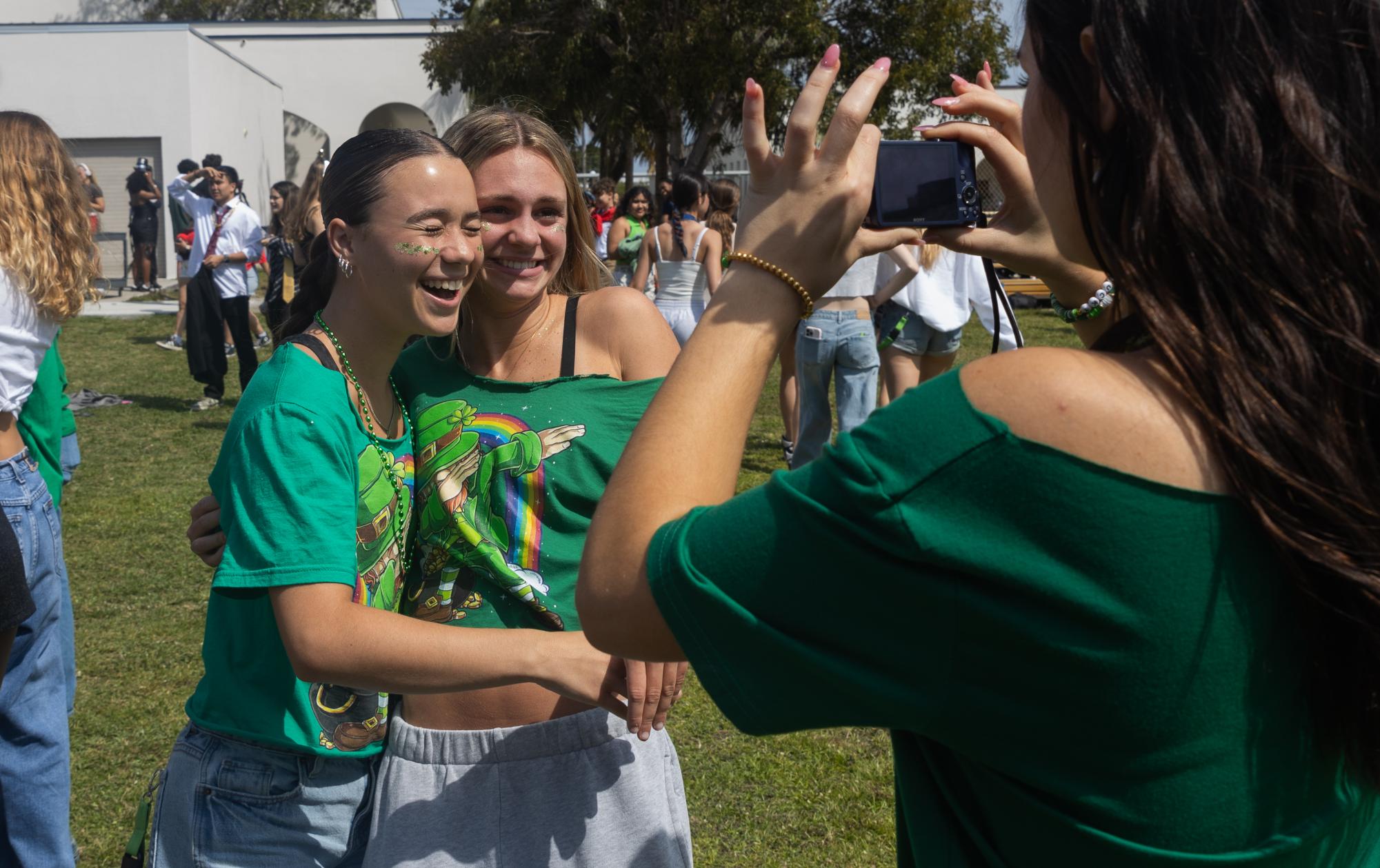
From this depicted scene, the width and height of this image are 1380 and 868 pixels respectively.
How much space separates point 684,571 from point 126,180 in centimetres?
2432

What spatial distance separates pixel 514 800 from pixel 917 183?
1.31 metres

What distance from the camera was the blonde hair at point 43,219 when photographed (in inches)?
127

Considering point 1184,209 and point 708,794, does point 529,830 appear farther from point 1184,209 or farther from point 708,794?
point 708,794

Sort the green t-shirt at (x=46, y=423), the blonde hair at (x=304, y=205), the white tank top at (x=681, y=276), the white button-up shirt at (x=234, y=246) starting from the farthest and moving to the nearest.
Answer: the white button-up shirt at (x=234, y=246) → the white tank top at (x=681, y=276) → the blonde hair at (x=304, y=205) → the green t-shirt at (x=46, y=423)

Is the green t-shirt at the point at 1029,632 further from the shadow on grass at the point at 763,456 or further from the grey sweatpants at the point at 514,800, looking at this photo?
the shadow on grass at the point at 763,456

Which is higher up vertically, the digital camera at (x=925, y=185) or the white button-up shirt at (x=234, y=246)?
the digital camera at (x=925, y=185)

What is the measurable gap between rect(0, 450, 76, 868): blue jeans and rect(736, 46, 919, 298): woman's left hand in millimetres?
2572

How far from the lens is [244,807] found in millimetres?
1992

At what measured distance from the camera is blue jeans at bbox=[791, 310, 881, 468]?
762 centimetres

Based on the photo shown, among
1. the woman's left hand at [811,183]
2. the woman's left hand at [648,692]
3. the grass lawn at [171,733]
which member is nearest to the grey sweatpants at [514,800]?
the woman's left hand at [648,692]

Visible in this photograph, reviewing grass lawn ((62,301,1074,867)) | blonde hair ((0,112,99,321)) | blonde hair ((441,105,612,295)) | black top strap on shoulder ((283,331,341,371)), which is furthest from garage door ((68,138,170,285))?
black top strap on shoulder ((283,331,341,371))

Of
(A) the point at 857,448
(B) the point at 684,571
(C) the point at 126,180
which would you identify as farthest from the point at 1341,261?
(C) the point at 126,180

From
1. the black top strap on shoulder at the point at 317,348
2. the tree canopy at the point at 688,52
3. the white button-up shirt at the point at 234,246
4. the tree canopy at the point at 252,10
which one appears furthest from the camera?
the tree canopy at the point at 252,10

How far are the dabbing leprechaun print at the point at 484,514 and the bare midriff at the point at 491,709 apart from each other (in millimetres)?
133
